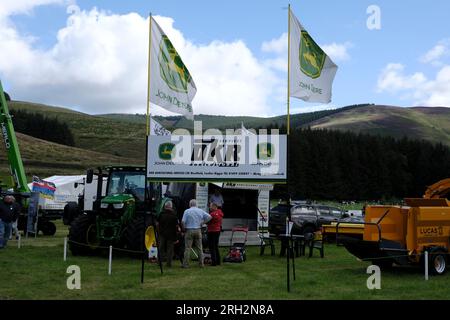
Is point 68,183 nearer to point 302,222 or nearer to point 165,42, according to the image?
point 302,222

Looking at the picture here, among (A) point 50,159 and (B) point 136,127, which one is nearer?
(A) point 50,159

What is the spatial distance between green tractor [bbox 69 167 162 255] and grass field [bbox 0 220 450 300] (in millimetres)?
579

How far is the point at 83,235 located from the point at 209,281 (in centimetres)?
587

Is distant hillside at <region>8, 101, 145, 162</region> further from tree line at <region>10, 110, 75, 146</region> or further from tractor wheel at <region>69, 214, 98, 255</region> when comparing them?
tractor wheel at <region>69, 214, 98, 255</region>

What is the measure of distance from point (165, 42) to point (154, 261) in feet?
18.8

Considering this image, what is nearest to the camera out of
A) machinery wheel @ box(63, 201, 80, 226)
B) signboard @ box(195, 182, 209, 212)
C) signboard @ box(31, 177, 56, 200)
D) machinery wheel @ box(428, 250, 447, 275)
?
machinery wheel @ box(428, 250, 447, 275)

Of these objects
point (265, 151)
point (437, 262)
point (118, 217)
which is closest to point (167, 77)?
point (265, 151)

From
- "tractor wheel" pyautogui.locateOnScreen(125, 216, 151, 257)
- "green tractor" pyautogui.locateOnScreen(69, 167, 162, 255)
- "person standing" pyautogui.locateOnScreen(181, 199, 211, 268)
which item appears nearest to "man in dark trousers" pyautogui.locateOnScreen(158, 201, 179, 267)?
"person standing" pyautogui.locateOnScreen(181, 199, 211, 268)

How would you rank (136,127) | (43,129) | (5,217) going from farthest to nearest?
(136,127), (43,129), (5,217)

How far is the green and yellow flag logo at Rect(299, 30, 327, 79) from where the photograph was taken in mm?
13180

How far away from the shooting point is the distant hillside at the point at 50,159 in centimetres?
7003

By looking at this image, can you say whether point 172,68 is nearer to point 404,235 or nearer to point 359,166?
point 404,235

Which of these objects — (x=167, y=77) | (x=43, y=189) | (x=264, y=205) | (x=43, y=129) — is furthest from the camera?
(x=43, y=129)

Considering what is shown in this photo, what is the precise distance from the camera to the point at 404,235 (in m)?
13.5
